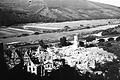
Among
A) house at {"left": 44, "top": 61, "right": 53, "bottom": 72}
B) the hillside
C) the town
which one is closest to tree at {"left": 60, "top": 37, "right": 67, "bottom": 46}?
the town

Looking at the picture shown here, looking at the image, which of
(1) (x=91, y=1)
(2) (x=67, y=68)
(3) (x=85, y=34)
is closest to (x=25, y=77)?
(2) (x=67, y=68)

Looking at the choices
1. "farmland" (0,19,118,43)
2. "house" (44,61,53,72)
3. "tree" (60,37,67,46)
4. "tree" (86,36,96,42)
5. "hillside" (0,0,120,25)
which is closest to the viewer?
"farmland" (0,19,118,43)

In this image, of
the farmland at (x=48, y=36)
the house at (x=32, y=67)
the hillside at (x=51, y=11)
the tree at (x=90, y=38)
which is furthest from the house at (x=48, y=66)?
the tree at (x=90, y=38)

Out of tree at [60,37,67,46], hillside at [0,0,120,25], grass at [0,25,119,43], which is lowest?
tree at [60,37,67,46]

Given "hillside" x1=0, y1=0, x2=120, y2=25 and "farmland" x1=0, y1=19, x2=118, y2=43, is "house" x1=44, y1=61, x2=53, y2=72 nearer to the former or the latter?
"farmland" x1=0, y1=19, x2=118, y2=43

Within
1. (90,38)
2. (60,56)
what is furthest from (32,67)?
(90,38)

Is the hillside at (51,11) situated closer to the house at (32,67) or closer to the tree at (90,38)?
the tree at (90,38)

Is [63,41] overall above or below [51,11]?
below

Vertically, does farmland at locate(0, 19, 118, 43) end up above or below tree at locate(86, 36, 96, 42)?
above

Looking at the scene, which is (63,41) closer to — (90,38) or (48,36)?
(48,36)

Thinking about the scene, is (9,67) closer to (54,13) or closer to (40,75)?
(40,75)

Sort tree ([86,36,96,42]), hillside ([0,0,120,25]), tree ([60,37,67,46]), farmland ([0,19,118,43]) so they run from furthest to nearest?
tree ([86,36,96,42])
tree ([60,37,67,46])
hillside ([0,0,120,25])
farmland ([0,19,118,43])
